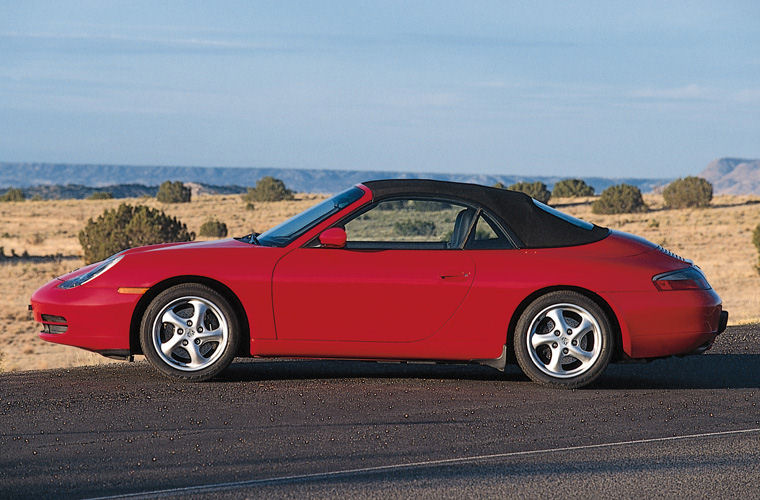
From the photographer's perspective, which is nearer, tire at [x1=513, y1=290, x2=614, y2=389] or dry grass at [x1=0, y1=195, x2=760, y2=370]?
tire at [x1=513, y1=290, x2=614, y2=389]

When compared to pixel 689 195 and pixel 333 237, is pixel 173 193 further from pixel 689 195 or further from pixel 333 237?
pixel 333 237

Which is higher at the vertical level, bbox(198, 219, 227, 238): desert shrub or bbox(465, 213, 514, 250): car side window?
bbox(465, 213, 514, 250): car side window

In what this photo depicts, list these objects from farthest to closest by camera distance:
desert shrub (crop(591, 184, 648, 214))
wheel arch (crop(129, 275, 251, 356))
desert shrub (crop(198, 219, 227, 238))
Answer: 1. desert shrub (crop(591, 184, 648, 214))
2. desert shrub (crop(198, 219, 227, 238))
3. wheel arch (crop(129, 275, 251, 356))

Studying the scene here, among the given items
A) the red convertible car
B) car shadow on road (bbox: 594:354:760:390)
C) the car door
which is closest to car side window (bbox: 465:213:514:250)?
the red convertible car

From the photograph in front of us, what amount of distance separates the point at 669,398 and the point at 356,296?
2.44 meters

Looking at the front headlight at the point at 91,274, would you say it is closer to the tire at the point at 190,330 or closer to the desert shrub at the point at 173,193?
the tire at the point at 190,330

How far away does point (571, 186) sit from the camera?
89.6m

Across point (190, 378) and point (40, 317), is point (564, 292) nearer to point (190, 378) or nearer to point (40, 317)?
point (190, 378)

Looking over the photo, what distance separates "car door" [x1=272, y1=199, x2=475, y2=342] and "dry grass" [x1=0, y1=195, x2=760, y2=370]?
7171 millimetres

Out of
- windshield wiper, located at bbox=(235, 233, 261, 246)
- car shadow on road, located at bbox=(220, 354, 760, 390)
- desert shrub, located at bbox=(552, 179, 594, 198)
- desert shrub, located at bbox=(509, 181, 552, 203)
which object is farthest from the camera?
desert shrub, located at bbox=(552, 179, 594, 198)

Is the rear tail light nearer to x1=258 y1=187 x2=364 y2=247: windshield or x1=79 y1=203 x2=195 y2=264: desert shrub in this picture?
x1=258 y1=187 x2=364 y2=247: windshield

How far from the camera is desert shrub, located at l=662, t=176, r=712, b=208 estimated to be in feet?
250

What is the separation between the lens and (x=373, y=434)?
604 cm

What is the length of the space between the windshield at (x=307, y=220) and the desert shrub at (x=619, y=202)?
6417 cm
